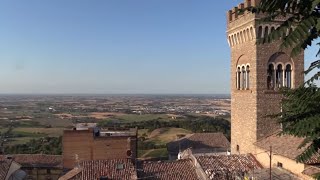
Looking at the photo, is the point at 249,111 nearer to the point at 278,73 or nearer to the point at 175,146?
the point at 278,73

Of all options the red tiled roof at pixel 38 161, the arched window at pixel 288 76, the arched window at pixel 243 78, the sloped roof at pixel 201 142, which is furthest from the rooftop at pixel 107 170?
the red tiled roof at pixel 38 161

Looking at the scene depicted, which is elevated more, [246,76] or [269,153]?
[246,76]

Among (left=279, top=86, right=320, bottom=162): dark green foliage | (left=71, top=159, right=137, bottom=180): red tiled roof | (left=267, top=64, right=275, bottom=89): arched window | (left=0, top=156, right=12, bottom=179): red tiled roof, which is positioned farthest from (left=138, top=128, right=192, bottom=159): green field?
(left=279, top=86, right=320, bottom=162): dark green foliage

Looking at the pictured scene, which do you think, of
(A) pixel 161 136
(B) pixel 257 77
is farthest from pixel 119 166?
(A) pixel 161 136

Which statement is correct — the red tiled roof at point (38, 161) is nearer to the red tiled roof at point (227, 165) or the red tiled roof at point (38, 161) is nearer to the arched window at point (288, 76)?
the red tiled roof at point (227, 165)

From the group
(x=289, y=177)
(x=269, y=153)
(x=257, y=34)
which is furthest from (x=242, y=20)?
(x=289, y=177)

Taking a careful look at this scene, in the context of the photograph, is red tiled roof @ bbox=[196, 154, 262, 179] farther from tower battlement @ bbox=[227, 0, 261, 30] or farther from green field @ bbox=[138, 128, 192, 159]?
green field @ bbox=[138, 128, 192, 159]

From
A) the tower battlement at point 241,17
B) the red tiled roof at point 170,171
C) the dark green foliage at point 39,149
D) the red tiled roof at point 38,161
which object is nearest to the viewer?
the tower battlement at point 241,17
